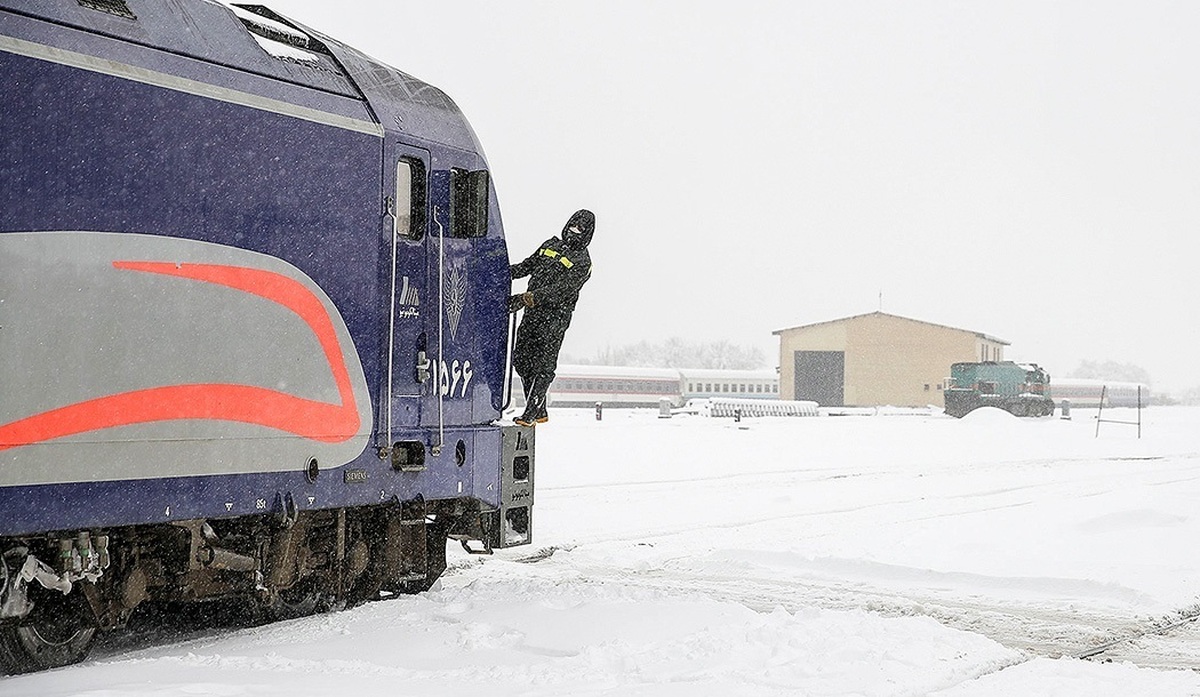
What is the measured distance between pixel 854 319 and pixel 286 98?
61798 millimetres

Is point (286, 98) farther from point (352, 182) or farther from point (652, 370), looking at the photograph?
point (652, 370)

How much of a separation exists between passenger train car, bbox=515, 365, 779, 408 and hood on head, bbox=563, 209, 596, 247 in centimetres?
5264

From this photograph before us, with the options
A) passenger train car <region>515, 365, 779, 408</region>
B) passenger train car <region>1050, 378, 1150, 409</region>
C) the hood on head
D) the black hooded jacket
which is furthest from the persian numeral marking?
passenger train car <region>1050, 378, 1150, 409</region>

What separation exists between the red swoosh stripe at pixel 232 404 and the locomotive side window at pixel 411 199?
4.02 ft

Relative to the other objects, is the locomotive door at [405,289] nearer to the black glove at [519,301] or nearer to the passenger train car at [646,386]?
the black glove at [519,301]

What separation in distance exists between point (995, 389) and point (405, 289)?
47.5 m

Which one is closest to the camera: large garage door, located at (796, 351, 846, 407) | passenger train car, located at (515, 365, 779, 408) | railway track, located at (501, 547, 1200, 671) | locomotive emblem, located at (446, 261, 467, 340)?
railway track, located at (501, 547, 1200, 671)

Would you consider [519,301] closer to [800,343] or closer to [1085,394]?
[800,343]

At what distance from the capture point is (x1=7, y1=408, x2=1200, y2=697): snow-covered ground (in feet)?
22.7

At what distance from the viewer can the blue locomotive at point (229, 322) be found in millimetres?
6473

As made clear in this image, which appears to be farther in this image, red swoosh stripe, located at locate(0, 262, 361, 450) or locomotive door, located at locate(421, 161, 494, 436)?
locomotive door, located at locate(421, 161, 494, 436)

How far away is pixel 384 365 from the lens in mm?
8922

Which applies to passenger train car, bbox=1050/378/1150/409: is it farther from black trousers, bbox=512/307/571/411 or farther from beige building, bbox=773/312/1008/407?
black trousers, bbox=512/307/571/411

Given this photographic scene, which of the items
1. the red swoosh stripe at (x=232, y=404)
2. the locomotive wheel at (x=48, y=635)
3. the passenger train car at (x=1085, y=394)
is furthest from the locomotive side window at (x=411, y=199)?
the passenger train car at (x=1085, y=394)
